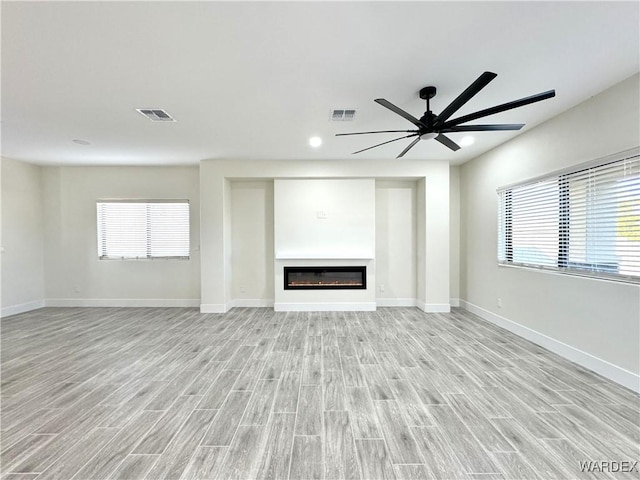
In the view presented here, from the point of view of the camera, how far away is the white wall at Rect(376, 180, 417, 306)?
540 cm

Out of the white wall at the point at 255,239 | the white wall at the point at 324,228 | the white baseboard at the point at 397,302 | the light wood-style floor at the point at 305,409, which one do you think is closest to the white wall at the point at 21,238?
the light wood-style floor at the point at 305,409

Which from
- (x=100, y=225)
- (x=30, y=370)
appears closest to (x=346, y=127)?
(x=30, y=370)

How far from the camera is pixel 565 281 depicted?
121 inches

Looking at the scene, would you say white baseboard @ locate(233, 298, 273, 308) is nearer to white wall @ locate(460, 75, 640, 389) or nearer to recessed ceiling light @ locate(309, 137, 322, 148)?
recessed ceiling light @ locate(309, 137, 322, 148)

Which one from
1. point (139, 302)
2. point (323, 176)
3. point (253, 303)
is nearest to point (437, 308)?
point (323, 176)

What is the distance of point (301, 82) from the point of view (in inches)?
95.9

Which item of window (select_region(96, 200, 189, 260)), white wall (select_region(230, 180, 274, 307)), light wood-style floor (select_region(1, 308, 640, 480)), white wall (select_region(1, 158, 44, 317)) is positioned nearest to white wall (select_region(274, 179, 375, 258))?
white wall (select_region(230, 180, 274, 307))

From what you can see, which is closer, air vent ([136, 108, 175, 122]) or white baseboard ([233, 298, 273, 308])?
air vent ([136, 108, 175, 122])

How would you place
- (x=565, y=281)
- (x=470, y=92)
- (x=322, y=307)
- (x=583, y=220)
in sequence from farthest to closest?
1. (x=322, y=307)
2. (x=565, y=281)
3. (x=583, y=220)
4. (x=470, y=92)

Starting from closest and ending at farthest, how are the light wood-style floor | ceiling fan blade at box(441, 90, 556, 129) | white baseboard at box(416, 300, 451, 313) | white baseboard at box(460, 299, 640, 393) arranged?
the light wood-style floor
ceiling fan blade at box(441, 90, 556, 129)
white baseboard at box(460, 299, 640, 393)
white baseboard at box(416, 300, 451, 313)

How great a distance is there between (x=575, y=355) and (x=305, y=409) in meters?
3.11

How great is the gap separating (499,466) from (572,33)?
2.98 m

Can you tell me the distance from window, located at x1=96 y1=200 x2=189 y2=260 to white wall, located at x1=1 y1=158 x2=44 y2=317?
1152 millimetres

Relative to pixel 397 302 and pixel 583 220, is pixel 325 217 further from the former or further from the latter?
pixel 583 220
